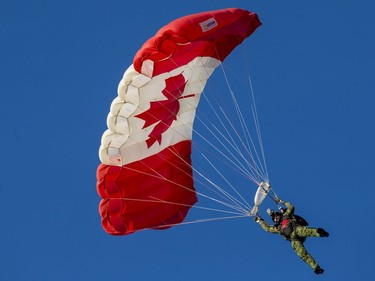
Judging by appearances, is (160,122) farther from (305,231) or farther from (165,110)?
(305,231)

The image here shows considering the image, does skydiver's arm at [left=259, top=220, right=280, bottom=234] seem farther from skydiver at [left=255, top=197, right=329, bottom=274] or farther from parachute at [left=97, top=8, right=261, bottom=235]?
parachute at [left=97, top=8, right=261, bottom=235]

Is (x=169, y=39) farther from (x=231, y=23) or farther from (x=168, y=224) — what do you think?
(x=168, y=224)

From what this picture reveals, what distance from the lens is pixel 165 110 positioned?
74.6 ft

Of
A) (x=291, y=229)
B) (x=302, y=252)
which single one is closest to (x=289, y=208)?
(x=291, y=229)

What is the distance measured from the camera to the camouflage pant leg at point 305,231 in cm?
2070

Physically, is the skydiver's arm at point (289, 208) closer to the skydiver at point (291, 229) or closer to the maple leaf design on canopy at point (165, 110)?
the skydiver at point (291, 229)

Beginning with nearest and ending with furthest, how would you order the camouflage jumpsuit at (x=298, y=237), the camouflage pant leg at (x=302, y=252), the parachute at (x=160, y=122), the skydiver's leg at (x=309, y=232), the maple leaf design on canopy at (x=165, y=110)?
the skydiver's leg at (x=309, y=232)
the parachute at (x=160, y=122)
the camouflage jumpsuit at (x=298, y=237)
the camouflage pant leg at (x=302, y=252)
the maple leaf design on canopy at (x=165, y=110)

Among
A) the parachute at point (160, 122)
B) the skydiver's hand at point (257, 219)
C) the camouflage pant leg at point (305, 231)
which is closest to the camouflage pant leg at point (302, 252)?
the camouflage pant leg at point (305, 231)

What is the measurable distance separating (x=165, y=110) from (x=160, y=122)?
1.08 ft

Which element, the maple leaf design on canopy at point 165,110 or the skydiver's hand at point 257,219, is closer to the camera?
the skydiver's hand at point 257,219

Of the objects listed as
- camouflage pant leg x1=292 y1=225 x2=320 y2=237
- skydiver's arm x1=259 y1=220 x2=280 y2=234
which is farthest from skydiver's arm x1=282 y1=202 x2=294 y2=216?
skydiver's arm x1=259 y1=220 x2=280 y2=234

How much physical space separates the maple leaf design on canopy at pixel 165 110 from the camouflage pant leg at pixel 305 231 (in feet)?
12.0

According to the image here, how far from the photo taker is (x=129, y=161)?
22828 mm

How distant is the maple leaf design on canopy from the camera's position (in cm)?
2227
